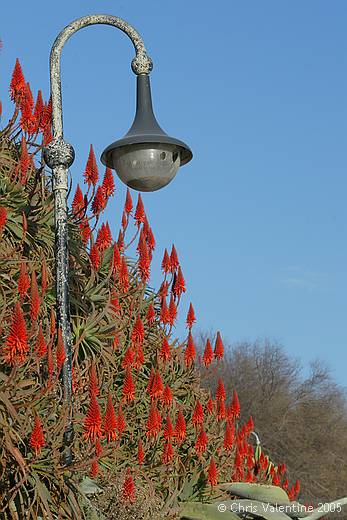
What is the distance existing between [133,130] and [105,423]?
2.40 metres

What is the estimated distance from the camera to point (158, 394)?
910 cm

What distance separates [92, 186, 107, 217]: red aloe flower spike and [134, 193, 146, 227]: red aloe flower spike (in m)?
0.67

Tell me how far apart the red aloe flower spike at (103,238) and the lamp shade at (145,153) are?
11.1 ft

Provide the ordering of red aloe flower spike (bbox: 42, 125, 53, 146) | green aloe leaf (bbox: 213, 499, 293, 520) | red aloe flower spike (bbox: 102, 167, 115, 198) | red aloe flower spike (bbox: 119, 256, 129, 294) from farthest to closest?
red aloe flower spike (bbox: 102, 167, 115, 198) → red aloe flower spike (bbox: 119, 256, 129, 294) → red aloe flower spike (bbox: 42, 125, 53, 146) → green aloe leaf (bbox: 213, 499, 293, 520)

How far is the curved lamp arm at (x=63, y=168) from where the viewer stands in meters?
6.91

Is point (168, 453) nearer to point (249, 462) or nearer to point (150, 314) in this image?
point (150, 314)

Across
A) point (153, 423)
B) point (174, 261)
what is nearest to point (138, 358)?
point (153, 423)

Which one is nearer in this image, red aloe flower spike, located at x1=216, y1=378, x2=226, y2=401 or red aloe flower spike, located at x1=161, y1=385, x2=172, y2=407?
red aloe flower spike, located at x1=161, y1=385, x2=172, y2=407

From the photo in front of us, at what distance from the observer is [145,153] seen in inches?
268

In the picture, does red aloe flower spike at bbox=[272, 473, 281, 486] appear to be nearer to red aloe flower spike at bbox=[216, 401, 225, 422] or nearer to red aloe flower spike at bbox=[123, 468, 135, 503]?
red aloe flower spike at bbox=[216, 401, 225, 422]

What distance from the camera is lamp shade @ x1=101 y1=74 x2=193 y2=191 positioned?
6805mm

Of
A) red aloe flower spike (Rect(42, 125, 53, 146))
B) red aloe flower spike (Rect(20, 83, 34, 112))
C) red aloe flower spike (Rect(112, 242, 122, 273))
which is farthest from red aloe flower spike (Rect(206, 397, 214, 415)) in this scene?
red aloe flower spike (Rect(20, 83, 34, 112))

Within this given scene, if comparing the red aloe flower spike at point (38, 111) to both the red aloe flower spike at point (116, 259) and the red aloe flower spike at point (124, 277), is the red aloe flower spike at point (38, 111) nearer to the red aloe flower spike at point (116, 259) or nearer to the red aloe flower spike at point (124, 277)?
the red aloe flower spike at point (116, 259)

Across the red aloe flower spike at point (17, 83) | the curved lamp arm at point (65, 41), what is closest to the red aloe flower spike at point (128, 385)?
the curved lamp arm at point (65, 41)
